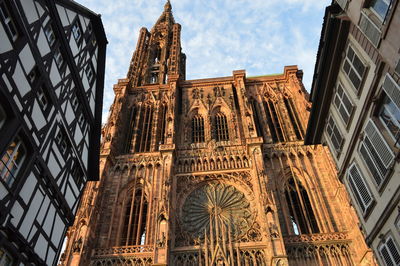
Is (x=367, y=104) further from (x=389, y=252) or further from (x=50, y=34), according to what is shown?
(x=50, y=34)

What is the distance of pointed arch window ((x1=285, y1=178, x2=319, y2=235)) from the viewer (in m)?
22.2

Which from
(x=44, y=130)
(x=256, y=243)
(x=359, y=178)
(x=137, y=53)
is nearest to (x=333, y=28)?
(x=359, y=178)

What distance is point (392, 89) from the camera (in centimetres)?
918

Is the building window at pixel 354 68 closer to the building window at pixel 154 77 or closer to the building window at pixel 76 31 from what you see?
the building window at pixel 76 31

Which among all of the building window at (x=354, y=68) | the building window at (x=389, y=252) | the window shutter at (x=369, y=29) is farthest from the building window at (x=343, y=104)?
the building window at (x=389, y=252)

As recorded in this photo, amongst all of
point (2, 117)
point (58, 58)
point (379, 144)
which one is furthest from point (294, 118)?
point (2, 117)

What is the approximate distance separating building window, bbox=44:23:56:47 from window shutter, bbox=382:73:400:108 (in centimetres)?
1149

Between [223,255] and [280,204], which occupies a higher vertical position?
[280,204]

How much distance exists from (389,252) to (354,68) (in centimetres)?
591

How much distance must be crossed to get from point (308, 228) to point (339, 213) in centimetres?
238

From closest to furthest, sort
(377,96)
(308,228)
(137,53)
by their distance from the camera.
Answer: (377,96), (308,228), (137,53)

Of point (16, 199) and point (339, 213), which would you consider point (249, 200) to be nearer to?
point (339, 213)

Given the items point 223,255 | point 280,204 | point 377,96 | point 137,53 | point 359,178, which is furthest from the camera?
point 137,53

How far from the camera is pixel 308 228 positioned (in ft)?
71.5
